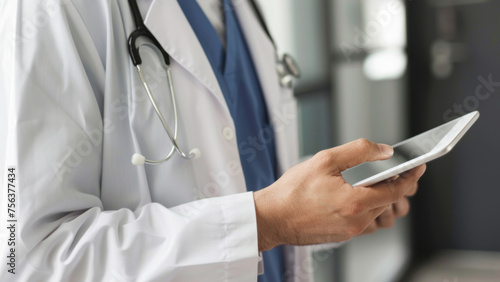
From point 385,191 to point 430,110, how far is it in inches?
95.3

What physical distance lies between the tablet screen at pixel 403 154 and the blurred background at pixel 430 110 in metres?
1.61

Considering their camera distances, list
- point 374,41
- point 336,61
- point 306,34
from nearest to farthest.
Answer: point 306,34 < point 336,61 < point 374,41

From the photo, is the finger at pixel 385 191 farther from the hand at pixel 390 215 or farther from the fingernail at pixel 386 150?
the hand at pixel 390 215

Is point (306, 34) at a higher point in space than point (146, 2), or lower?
lower

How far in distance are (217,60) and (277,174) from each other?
30 centimetres

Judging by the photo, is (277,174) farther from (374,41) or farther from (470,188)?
(470,188)

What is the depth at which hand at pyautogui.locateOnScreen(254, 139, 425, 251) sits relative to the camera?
2.08 feet

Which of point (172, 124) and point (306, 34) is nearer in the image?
point (172, 124)

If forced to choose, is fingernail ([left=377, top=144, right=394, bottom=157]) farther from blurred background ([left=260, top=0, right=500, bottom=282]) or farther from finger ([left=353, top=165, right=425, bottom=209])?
blurred background ([left=260, top=0, right=500, bottom=282])

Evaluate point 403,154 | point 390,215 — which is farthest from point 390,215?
point 403,154

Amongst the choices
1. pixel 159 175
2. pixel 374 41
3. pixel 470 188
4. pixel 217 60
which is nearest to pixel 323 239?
pixel 159 175

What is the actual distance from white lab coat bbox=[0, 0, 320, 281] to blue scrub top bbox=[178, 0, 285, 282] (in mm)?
110

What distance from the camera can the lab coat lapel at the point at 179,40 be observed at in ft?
2.53

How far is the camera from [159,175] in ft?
2.39
